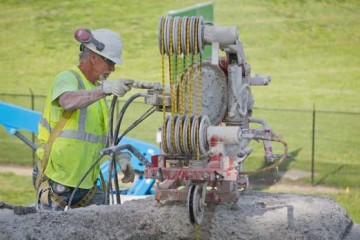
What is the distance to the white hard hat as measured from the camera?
7.58 m

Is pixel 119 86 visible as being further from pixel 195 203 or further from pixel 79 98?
pixel 195 203

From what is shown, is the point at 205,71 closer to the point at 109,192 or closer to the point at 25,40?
the point at 109,192

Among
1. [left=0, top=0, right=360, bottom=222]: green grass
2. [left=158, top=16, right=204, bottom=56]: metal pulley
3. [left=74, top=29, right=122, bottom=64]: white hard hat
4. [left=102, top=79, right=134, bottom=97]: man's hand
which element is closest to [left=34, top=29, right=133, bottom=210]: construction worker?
[left=74, top=29, right=122, bottom=64]: white hard hat

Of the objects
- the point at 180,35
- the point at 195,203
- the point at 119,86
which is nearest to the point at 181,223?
the point at 195,203

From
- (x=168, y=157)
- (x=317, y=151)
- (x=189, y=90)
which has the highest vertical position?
(x=189, y=90)

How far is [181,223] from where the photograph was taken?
709 cm

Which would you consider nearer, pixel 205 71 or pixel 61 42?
pixel 205 71

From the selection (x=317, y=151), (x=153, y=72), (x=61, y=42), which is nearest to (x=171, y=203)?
(x=317, y=151)

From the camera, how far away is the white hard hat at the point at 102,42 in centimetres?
758

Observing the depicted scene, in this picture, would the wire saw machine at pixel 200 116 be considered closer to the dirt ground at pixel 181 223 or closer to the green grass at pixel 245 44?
the dirt ground at pixel 181 223

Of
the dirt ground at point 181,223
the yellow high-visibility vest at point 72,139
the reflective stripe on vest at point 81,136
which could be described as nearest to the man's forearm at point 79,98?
the yellow high-visibility vest at point 72,139

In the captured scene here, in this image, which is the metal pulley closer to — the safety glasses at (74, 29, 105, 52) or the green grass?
the safety glasses at (74, 29, 105, 52)

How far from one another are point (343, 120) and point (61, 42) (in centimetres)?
905

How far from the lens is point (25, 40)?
24531mm
